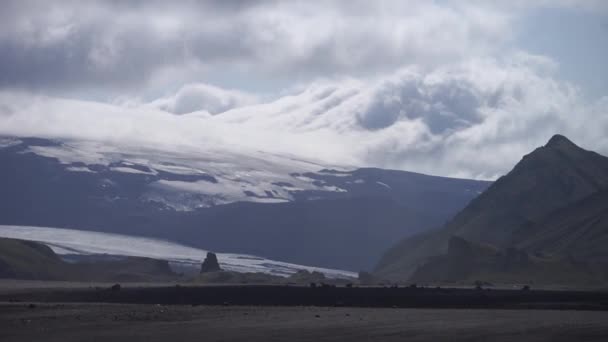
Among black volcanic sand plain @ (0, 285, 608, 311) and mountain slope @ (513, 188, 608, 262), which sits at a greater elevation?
mountain slope @ (513, 188, 608, 262)

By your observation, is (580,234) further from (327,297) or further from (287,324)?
(287,324)

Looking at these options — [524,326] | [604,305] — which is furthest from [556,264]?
[524,326]

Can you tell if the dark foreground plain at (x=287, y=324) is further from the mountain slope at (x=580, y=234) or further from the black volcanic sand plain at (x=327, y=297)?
the mountain slope at (x=580, y=234)

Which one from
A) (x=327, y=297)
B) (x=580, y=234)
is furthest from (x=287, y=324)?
(x=580, y=234)

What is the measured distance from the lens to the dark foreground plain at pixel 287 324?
64.8m

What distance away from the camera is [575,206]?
199125 mm

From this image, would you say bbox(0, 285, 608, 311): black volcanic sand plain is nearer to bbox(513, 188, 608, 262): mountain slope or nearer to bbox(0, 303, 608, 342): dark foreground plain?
bbox(0, 303, 608, 342): dark foreground plain

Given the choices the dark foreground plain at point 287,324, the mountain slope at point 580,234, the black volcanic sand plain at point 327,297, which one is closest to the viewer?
the dark foreground plain at point 287,324

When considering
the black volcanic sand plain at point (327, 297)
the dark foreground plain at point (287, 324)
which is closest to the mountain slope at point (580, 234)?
the black volcanic sand plain at point (327, 297)

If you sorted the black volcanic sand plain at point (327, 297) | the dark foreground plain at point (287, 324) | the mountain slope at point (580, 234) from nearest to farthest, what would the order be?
1. the dark foreground plain at point (287, 324)
2. the black volcanic sand plain at point (327, 297)
3. the mountain slope at point (580, 234)

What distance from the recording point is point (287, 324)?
72562mm

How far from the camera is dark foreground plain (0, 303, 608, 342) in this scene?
64.8 m

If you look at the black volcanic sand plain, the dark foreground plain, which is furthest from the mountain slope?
the dark foreground plain

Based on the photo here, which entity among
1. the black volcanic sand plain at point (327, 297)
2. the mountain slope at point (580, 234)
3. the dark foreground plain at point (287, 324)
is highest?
the mountain slope at point (580, 234)
